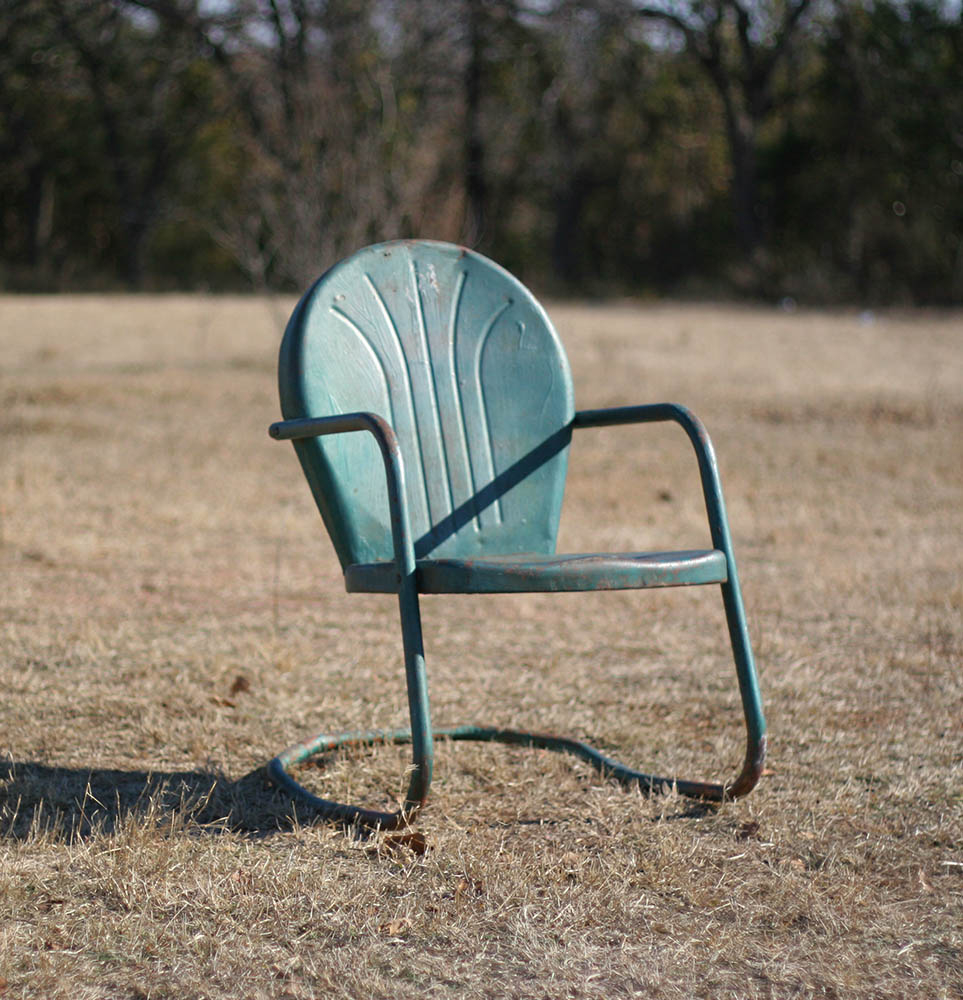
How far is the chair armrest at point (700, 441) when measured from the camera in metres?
2.67

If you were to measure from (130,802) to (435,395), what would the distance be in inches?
42.3

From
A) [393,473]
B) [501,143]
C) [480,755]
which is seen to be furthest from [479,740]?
[501,143]

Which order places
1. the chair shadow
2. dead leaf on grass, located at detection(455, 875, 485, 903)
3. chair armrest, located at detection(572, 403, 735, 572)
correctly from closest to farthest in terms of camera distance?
1. dead leaf on grass, located at detection(455, 875, 485, 903)
2. the chair shadow
3. chair armrest, located at detection(572, 403, 735, 572)

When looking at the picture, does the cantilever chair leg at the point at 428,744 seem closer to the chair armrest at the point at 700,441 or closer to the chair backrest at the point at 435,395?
the chair armrest at the point at 700,441

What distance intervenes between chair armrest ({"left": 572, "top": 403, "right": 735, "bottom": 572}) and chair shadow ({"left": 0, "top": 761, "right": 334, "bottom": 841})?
0.99 m

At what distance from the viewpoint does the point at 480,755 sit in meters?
3.05

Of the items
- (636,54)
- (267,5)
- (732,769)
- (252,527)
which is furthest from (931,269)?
(732,769)

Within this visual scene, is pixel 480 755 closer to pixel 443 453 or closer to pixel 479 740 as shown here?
pixel 479 740

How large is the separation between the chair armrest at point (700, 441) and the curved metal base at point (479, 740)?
421 mm

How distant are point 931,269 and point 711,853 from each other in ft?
63.9

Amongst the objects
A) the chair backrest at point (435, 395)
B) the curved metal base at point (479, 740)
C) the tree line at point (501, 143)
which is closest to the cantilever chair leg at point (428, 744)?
the curved metal base at point (479, 740)

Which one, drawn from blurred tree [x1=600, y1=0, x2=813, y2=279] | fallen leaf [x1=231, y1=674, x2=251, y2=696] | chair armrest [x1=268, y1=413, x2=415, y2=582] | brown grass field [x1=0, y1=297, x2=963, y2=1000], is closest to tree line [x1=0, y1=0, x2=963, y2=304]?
blurred tree [x1=600, y1=0, x2=813, y2=279]

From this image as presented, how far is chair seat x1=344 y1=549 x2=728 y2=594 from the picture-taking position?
2.37 m

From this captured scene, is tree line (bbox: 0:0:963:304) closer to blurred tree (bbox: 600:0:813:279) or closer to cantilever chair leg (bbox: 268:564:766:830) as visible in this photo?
blurred tree (bbox: 600:0:813:279)
